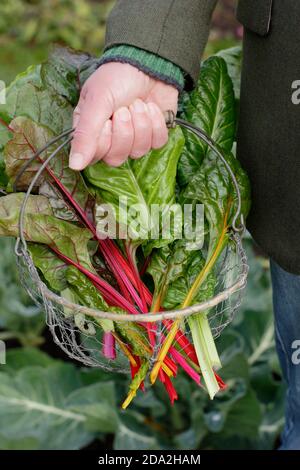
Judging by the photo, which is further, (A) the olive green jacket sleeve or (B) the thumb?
(A) the olive green jacket sleeve

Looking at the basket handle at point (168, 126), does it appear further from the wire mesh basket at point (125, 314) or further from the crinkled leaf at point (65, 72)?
the crinkled leaf at point (65, 72)

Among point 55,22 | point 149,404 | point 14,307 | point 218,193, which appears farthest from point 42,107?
point 55,22

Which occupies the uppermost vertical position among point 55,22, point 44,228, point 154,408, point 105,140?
point 55,22

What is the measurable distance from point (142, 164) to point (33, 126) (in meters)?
0.19

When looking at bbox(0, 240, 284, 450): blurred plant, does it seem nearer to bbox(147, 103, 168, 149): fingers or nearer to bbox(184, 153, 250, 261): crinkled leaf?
bbox(184, 153, 250, 261): crinkled leaf

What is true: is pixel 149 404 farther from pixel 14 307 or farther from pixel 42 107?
pixel 42 107

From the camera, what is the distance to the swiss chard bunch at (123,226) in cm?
109

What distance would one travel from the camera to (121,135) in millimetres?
961

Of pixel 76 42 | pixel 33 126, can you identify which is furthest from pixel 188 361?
pixel 76 42

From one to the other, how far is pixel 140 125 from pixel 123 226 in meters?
0.18

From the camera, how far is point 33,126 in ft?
3.64

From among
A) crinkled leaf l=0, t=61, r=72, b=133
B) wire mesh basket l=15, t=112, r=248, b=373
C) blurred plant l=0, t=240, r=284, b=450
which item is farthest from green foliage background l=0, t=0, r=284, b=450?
crinkled leaf l=0, t=61, r=72, b=133

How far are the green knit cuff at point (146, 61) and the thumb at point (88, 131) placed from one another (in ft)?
0.34

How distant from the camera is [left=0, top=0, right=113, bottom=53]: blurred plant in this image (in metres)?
3.80
